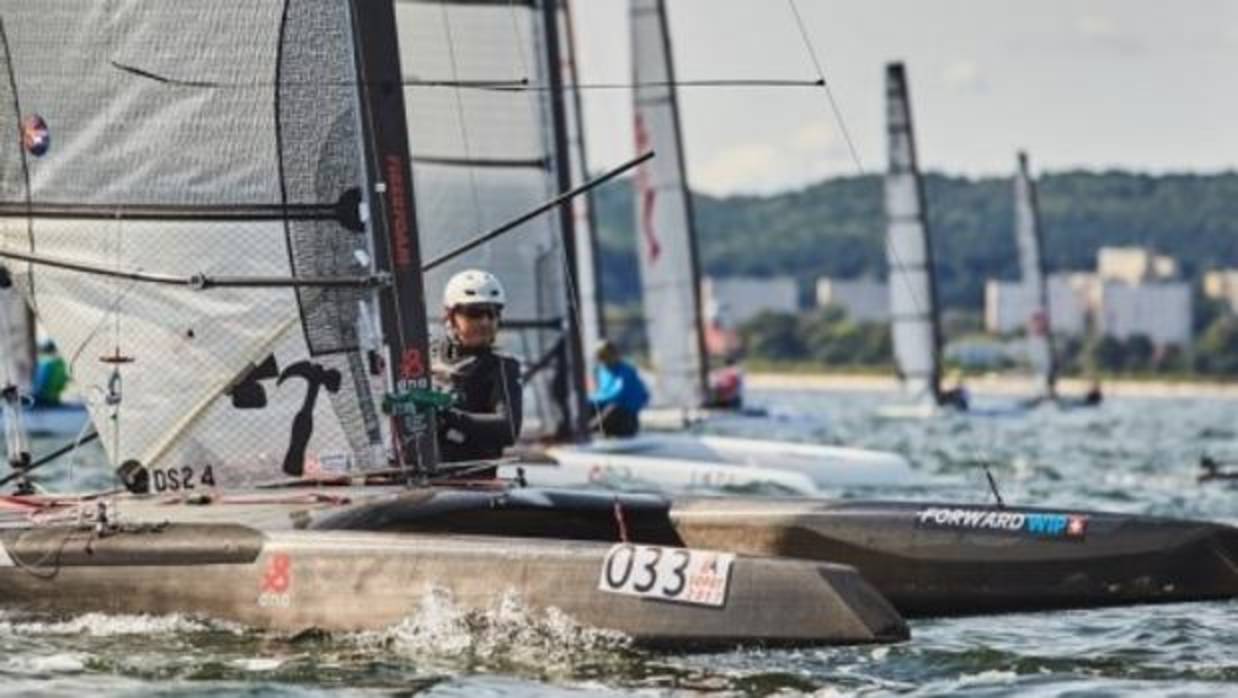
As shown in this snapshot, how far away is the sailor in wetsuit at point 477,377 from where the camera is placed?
10.2 meters

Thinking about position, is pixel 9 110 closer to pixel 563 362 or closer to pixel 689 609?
pixel 689 609

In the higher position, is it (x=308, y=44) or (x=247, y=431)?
(x=308, y=44)

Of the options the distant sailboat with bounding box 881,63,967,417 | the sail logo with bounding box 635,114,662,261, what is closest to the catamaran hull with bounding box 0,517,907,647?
the sail logo with bounding box 635,114,662,261

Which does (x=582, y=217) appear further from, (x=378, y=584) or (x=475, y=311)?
(x=378, y=584)

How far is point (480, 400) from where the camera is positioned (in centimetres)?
1028

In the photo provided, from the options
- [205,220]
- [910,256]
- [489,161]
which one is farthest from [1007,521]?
[910,256]

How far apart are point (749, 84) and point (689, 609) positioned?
2587 mm

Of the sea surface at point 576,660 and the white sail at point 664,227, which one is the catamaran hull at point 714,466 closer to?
the sea surface at point 576,660

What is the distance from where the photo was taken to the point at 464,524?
31.5 ft

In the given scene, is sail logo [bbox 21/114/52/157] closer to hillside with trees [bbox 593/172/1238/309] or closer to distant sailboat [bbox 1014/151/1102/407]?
distant sailboat [bbox 1014/151/1102/407]

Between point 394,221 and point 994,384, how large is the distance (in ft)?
289

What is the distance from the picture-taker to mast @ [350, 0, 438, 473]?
990 cm

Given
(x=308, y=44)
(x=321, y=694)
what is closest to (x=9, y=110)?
(x=308, y=44)

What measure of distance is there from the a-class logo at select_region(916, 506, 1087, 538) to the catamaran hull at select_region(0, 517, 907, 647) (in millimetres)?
1744
